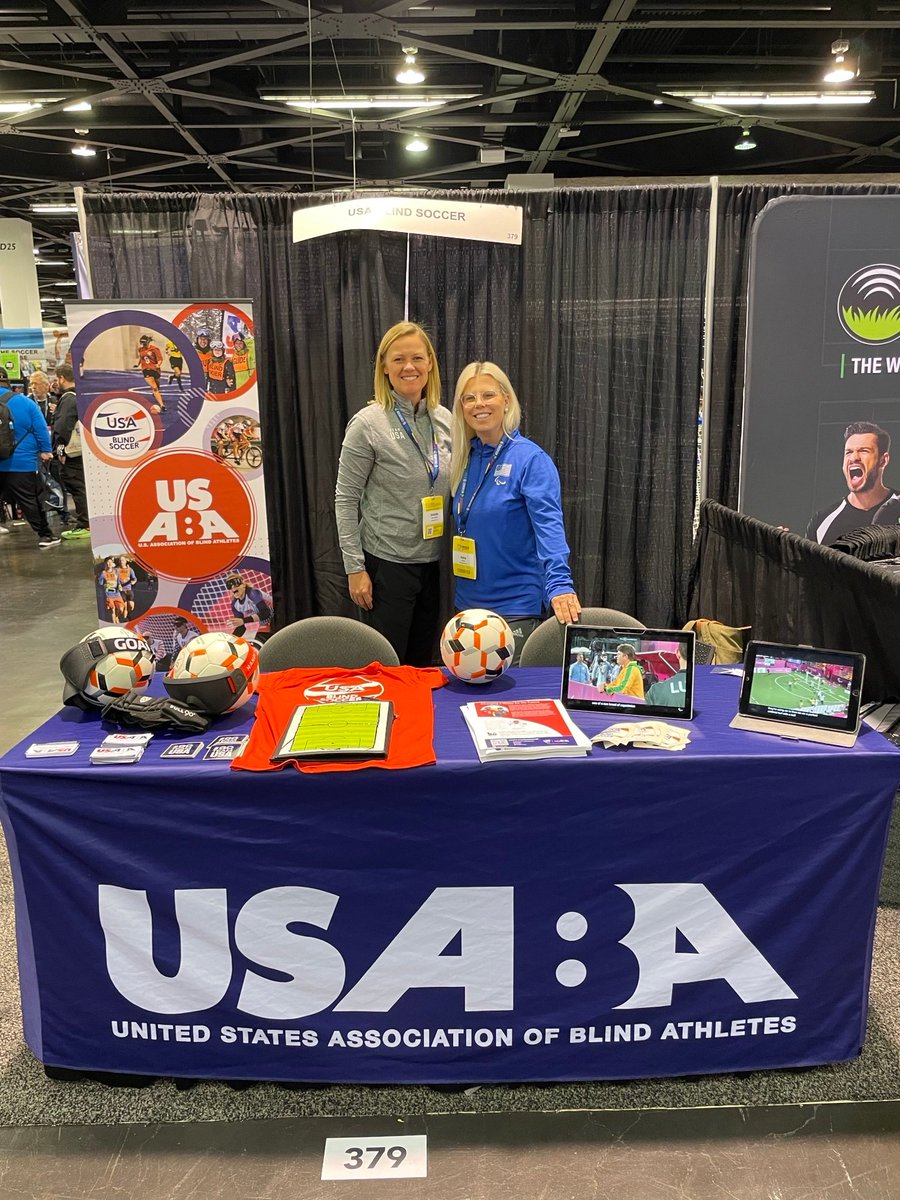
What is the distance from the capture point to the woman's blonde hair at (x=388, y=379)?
262 centimetres

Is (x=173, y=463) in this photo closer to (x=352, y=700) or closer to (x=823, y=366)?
(x=352, y=700)

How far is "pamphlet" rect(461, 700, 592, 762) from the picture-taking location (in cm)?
151

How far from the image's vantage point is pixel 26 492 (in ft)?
24.5

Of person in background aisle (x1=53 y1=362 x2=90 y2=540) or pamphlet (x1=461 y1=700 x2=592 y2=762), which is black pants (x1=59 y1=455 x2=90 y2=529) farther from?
pamphlet (x1=461 y1=700 x2=592 y2=762)

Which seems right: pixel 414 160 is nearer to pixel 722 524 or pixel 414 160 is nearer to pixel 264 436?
pixel 264 436

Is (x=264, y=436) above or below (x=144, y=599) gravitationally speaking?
above

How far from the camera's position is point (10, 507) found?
9367mm

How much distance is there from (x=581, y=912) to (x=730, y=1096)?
0.46 metres

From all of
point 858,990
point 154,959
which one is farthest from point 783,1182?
point 154,959

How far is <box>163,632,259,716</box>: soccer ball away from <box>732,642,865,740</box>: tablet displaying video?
1.01 metres

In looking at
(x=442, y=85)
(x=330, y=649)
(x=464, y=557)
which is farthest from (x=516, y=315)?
(x=442, y=85)

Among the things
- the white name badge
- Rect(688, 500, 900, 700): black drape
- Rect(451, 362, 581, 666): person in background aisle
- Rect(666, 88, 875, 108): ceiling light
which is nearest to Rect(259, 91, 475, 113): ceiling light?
Rect(666, 88, 875, 108): ceiling light

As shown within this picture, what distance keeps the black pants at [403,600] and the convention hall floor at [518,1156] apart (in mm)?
1585

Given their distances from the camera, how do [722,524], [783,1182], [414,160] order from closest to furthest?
[783,1182]
[722,524]
[414,160]
